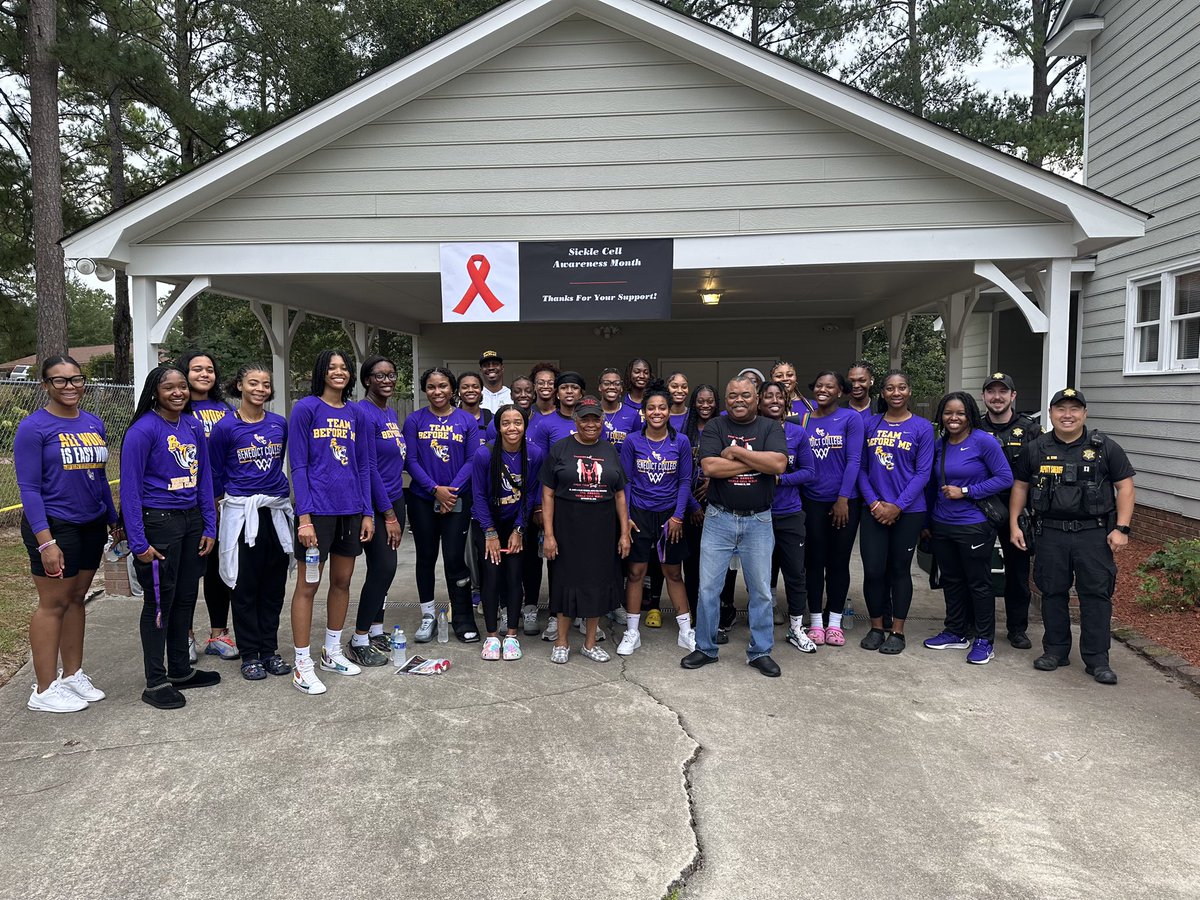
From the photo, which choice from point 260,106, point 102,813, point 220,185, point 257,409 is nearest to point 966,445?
point 257,409

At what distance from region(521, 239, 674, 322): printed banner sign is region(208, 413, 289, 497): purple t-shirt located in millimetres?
2843

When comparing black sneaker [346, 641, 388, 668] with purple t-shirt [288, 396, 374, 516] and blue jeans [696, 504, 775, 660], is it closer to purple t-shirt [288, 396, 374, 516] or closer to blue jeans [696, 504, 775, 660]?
purple t-shirt [288, 396, 374, 516]

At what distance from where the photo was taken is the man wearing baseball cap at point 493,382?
6.06 meters

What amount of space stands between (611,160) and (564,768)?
4974 mm

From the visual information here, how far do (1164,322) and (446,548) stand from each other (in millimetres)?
8174

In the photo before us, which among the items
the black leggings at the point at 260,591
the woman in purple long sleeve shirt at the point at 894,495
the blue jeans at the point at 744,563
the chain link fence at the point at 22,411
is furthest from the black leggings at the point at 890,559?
the chain link fence at the point at 22,411

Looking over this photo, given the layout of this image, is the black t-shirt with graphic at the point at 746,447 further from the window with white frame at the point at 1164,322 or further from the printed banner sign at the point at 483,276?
the window with white frame at the point at 1164,322

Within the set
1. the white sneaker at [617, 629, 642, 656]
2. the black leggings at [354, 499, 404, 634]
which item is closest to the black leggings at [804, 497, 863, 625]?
the white sneaker at [617, 629, 642, 656]

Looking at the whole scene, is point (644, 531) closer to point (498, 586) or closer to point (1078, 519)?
point (498, 586)

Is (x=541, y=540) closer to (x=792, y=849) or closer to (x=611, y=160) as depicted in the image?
(x=792, y=849)

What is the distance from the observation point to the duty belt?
4.37 meters

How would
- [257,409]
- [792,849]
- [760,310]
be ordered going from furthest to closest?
1. [760,310]
2. [257,409]
3. [792,849]

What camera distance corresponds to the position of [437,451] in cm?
483

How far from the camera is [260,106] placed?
19266mm
